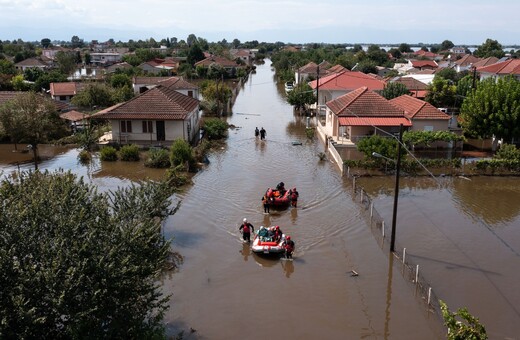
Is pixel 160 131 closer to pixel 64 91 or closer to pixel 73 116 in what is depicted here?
pixel 73 116

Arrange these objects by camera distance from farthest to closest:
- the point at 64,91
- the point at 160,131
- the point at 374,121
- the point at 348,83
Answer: the point at 64,91
the point at 348,83
the point at 374,121
the point at 160,131

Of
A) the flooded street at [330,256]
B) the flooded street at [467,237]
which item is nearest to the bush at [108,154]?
the flooded street at [330,256]

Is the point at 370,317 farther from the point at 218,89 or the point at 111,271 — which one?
the point at 218,89

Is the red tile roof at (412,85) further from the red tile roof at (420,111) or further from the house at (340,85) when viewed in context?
the red tile roof at (420,111)

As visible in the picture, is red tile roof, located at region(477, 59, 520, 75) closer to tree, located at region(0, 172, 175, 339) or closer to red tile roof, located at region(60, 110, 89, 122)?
red tile roof, located at region(60, 110, 89, 122)

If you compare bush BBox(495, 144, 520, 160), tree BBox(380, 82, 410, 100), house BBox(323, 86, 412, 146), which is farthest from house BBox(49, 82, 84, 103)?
bush BBox(495, 144, 520, 160)

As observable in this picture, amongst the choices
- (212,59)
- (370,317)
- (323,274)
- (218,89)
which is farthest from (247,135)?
(212,59)

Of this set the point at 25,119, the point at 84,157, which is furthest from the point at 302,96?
the point at 25,119
